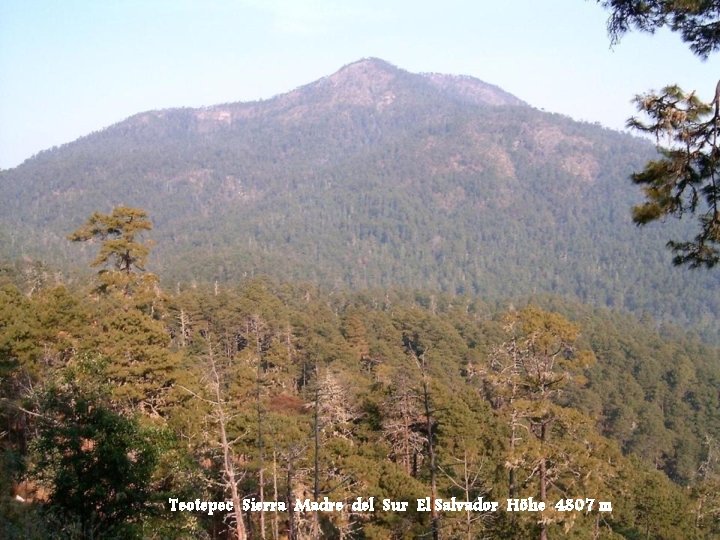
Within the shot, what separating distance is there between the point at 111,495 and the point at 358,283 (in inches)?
5840

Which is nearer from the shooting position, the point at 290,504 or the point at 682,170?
the point at 682,170

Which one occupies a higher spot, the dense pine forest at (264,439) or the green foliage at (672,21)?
the green foliage at (672,21)

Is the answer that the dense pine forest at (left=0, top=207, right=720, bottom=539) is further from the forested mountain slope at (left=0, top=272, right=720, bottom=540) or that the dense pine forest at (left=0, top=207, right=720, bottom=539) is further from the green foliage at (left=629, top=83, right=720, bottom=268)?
the green foliage at (left=629, top=83, right=720, bottom=268)

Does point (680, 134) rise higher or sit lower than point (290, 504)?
higher

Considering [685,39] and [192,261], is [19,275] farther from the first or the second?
[192,261]

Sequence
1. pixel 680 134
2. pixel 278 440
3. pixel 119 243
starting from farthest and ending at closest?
pixel 119 243
pixel 278 440
pixel 680 134

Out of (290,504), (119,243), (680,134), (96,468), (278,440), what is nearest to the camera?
(680,134)

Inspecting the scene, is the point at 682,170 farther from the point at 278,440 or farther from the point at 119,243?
the point at 119,243

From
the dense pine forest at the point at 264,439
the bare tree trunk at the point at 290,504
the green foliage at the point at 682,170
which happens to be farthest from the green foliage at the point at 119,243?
the green foliage at the point at 682,170

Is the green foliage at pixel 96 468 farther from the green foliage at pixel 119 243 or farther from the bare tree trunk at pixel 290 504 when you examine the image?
the green foliage at pixel 119 243

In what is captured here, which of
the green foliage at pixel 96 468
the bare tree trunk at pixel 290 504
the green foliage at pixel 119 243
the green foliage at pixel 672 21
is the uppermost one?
the green foliage at pixel 672 21

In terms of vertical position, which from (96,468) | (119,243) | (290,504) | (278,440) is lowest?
(290,504)

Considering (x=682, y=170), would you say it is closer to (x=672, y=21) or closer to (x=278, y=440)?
(x=672, y=21)

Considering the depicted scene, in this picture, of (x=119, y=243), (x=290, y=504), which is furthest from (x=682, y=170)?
(x=119, y=243)
